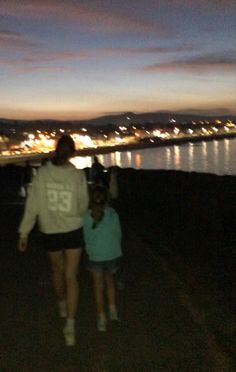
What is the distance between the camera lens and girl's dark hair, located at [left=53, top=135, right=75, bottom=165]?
6270mm

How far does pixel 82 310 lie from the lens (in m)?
7.60

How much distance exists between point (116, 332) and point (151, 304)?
4.06 feet

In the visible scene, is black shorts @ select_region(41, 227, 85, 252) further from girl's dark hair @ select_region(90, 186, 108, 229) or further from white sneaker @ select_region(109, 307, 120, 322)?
white sneaker @ select_region(109, 307, 120, 322)

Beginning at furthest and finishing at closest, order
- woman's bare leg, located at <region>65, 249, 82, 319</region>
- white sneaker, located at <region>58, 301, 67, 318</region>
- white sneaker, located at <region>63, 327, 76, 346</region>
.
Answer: white sneaker, located at <region>58, 301, 67, 318</region>
woman's bare leg, located at <region>65, 249, 82, 319</region>
white sneaker, located at <region>63, 327, 76, 346</region>

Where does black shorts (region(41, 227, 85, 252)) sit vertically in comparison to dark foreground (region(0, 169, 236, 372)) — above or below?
above

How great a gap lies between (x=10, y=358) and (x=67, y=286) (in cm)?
89

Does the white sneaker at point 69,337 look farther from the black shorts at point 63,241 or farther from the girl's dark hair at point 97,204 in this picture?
the girl's dark hair at point 97,204

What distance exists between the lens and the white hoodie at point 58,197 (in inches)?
247

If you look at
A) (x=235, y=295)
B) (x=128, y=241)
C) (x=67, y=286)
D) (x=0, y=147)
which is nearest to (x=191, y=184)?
(x=128, y=241)

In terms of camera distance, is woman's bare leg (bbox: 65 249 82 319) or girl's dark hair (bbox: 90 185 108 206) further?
girl's dark hair (bbox: 90 185 108 206)

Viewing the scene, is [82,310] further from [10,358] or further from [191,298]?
[10,358]

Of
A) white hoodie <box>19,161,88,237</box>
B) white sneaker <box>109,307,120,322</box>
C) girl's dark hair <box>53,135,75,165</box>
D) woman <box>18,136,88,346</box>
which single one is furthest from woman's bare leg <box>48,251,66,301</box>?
girl's dark hair <box>53,135,75,165</box>

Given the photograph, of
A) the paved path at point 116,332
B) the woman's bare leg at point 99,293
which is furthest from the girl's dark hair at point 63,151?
the paved path at point 116,332

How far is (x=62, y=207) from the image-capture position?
627 cm
